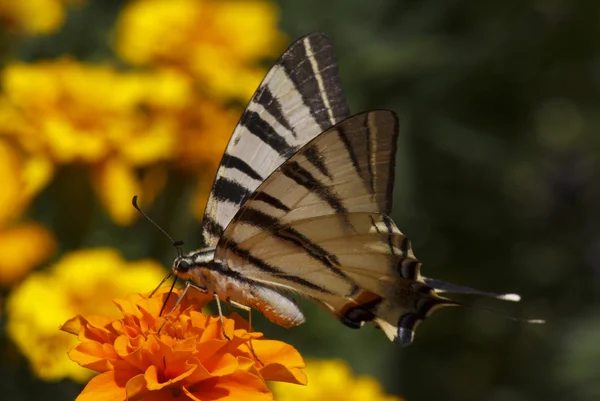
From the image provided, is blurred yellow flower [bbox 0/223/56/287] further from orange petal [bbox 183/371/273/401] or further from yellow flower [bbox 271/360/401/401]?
orange petal [bbox 183/371/273/401]

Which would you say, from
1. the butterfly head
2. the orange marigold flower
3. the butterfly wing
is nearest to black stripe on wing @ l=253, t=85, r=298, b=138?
the butterfly wing

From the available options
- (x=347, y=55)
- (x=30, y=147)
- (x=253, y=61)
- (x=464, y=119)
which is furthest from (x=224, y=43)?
(x=464, y=119)

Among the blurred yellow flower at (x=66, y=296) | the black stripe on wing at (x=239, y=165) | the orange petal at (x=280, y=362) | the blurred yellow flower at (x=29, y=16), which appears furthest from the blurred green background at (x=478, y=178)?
the orange petal at (x=280, y=362)

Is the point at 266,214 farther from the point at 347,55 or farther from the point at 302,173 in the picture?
the point at 347,55

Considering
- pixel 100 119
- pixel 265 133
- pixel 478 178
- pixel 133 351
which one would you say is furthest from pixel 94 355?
pixel 478 178

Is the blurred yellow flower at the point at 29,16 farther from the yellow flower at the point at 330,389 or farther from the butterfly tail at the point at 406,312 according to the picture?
the butterfly tail at the point at 406,312
